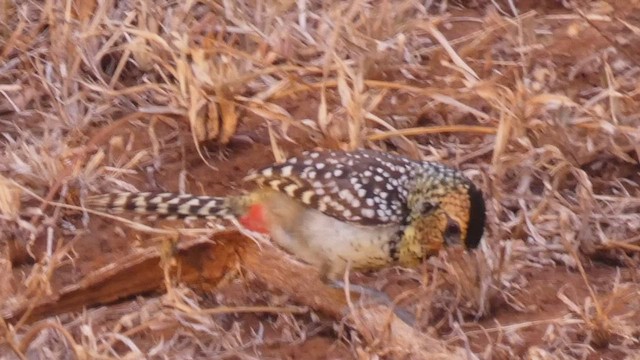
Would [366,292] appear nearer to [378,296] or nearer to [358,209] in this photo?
[378,296]

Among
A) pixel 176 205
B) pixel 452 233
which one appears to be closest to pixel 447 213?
pixel 452 233

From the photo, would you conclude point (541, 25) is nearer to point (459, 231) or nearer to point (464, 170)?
point (464, 170)

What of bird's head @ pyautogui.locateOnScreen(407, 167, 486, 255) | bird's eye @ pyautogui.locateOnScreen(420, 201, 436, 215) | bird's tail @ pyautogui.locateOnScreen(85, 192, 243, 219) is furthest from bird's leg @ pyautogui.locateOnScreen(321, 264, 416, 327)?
bird's tail @ pyautogui.locateOnScreen(85, 192, 243, 219)

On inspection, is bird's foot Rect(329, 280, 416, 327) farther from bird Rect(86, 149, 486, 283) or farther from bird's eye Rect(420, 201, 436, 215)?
bird's eye Rect(420, 201, 436, 215)

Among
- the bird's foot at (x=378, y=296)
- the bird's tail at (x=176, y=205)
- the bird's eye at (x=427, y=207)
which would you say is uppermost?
the bird's eye at (x=427, y=207)

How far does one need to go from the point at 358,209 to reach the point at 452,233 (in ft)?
1.13

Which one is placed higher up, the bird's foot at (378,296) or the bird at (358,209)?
the bird at (358,209)

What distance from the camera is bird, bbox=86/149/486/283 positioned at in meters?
4.46

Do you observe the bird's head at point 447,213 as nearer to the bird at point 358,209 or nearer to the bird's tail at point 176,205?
the bird at point 358,209

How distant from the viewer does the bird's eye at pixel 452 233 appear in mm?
4438

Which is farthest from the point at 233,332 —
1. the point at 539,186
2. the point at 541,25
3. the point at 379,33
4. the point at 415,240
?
the point at 541,25

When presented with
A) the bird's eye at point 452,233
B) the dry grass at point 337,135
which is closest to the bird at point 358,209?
the bird's eye at point 452,233

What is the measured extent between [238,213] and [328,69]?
1.21 meters

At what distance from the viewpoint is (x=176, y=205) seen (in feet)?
15.7
